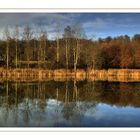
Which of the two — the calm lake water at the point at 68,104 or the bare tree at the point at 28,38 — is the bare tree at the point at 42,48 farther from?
the calm lake water at the point at 68,104

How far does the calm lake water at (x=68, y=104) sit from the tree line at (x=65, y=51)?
229 mm

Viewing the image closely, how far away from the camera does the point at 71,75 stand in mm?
8531

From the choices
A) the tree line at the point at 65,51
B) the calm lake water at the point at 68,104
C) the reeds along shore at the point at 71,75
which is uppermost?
the tree line at the point at 65,51

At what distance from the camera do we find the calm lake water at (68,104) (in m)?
8.30

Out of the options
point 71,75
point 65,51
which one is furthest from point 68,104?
point 65,51

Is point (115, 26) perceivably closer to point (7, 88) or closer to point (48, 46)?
point (48, 46)

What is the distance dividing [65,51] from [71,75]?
287 millimetres

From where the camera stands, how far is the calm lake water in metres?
8.30

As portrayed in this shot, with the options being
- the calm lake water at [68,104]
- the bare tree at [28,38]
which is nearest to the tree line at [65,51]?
the bare tree at [28,38]

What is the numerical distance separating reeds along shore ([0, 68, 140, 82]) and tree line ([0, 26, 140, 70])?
0.05 meters

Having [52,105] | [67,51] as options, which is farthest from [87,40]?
[52,105]

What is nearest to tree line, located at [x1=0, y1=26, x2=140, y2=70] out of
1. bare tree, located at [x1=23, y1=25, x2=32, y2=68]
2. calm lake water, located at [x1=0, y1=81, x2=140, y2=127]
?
bare tree, located at [x1=23, y1=25, x2=32, y2=68]
